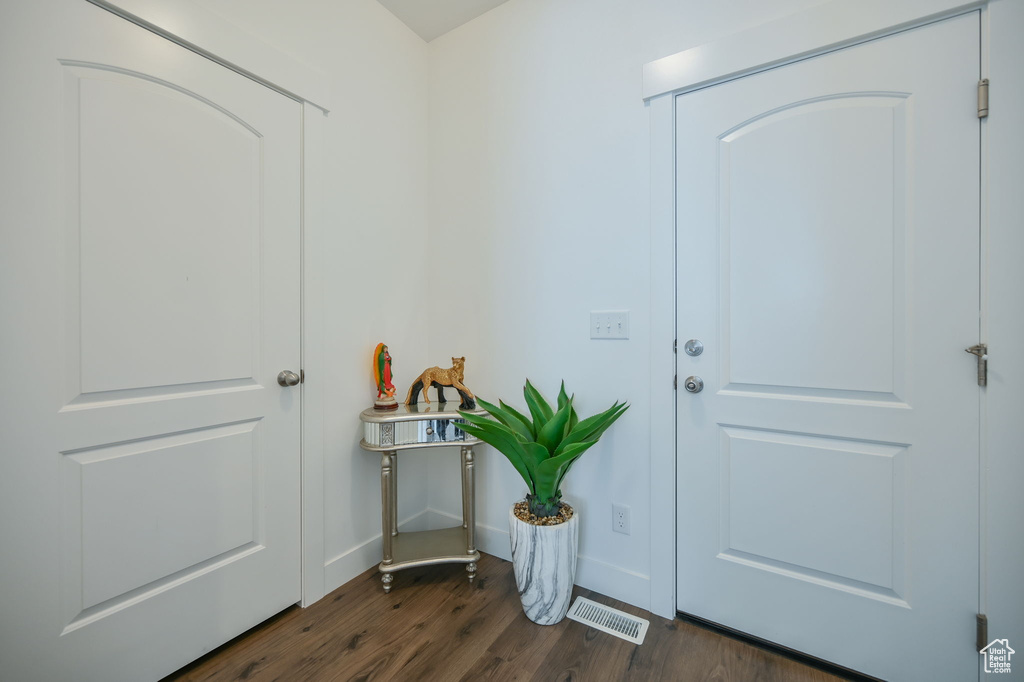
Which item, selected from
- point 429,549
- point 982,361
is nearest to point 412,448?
point 429,549

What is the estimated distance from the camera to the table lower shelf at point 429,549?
1763 mm

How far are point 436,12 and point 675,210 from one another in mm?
1444

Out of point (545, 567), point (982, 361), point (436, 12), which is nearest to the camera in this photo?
point (982, 361)

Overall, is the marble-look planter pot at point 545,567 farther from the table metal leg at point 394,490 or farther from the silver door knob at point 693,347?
the silver door knob at point 693,347

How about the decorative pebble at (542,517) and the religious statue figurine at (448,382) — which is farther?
the religious statue figurine at (448,382)

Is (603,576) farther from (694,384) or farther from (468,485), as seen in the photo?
(694,384)

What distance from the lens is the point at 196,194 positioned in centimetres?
137

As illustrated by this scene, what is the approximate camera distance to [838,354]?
1335mm

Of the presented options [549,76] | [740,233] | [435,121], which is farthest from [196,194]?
[740,233]

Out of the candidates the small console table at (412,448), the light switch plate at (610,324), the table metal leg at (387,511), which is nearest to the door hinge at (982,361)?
the light switch plate at (610,324)

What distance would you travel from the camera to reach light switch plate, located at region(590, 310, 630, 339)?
5.47 feet

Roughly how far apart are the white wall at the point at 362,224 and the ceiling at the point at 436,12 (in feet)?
0.16

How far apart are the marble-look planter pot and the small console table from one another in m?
0.32

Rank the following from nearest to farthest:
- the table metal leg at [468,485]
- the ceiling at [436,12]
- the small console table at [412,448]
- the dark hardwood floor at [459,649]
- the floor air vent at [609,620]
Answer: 1. the dark hardwood floor at [459,649]
2. the floor air vent at [609,620]
3. the small console table at [412,448]
4. the table metal leg at [468,485]
5. the ceiling at [436,12]
